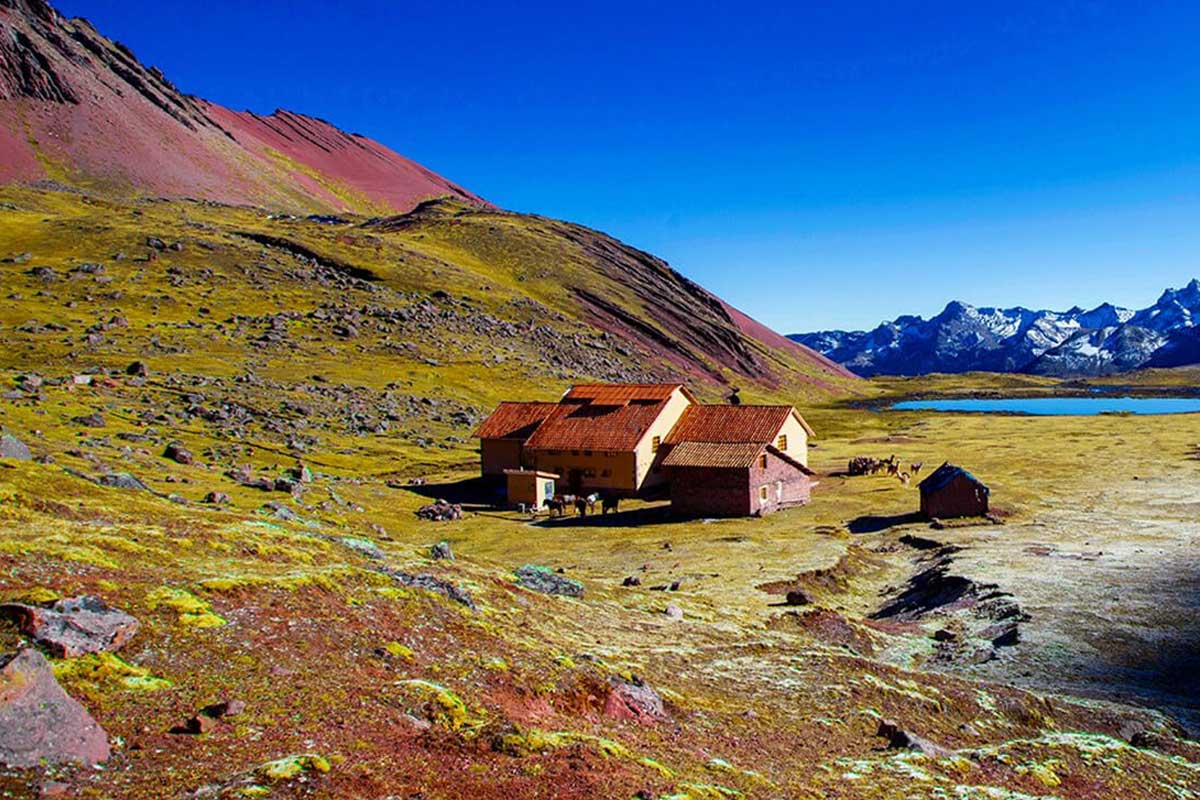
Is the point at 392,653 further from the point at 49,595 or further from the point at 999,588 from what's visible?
the point at 999,588

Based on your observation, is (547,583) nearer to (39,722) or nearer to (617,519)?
(39,722)

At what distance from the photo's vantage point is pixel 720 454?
57531mm

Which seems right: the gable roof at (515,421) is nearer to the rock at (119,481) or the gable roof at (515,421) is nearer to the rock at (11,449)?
the rock at (119,481)

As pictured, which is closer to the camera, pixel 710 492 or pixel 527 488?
pixel 710 492

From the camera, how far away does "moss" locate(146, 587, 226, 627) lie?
15.4 metres

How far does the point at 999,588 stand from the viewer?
33.7 m

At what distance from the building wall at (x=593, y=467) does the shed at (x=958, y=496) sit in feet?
72.9

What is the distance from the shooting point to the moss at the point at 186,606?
606 inches

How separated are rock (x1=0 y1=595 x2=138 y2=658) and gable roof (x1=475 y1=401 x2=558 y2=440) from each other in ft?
178

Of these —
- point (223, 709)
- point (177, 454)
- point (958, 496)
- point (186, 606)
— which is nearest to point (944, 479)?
point (958, 496)

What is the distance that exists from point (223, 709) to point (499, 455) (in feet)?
186

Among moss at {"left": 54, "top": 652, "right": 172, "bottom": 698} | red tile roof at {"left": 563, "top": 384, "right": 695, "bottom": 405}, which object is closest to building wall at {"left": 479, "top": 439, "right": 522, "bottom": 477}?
red tile roof at {"left": 563, "top": 384, "right": 695, "bottom": 405}

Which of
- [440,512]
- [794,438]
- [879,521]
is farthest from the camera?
[794,438]

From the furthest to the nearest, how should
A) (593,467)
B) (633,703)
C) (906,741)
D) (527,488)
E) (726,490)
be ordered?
(593,467) → (527,488) → (726,490) → (906,741) → (633,703)
